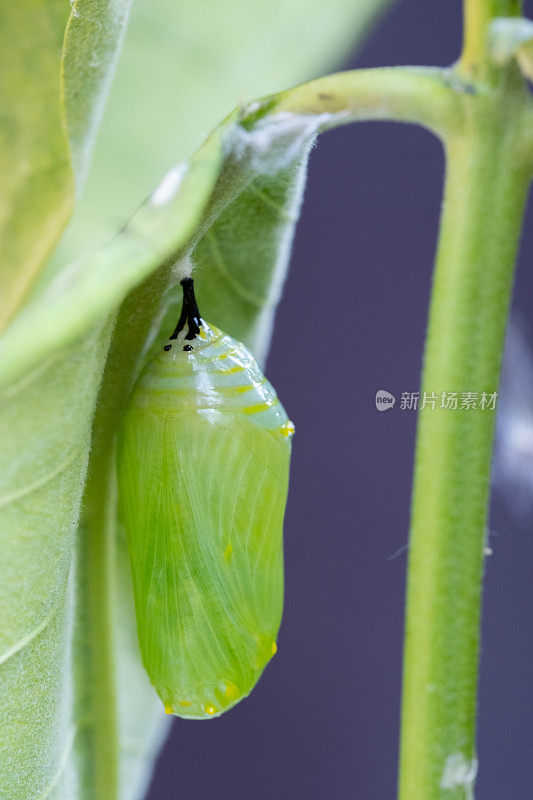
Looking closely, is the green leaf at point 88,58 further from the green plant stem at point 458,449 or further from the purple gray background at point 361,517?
the purple gray background at point 361,517

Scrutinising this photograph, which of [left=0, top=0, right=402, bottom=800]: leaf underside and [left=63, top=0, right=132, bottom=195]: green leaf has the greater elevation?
[left=63, top=0, right=132, bottom=195]: green leaf

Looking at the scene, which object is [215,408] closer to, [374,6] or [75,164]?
[75,164]

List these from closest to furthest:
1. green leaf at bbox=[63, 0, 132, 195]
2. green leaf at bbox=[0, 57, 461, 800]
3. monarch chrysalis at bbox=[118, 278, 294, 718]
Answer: green leaf at bbox=[0, 57, 461, 800], green leaf at bbox=[63, 0, 132, 195], monarch chrysalis at bbox=[118, 278, 294, 718]

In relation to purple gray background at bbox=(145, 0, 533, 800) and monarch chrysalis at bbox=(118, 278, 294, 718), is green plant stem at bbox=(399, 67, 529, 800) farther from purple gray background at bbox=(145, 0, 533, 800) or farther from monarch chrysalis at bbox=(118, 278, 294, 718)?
purple gray background at bbox=(145, 0, 533, 800)

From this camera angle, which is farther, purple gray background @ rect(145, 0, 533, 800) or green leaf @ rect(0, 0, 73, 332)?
purple gray background @ rect(145, 0, 533, 800)

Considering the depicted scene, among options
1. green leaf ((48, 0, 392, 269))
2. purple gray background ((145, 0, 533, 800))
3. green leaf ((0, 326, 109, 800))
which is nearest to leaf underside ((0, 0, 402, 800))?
green leaf ((0, 326, 109, 800))

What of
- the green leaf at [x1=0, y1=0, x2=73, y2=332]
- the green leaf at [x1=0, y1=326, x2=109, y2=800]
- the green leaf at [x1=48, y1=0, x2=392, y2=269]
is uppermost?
the green leaf at [x1=48, y1=0, x2=392, y2=269]

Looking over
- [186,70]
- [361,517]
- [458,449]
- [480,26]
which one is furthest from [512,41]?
[361,517]

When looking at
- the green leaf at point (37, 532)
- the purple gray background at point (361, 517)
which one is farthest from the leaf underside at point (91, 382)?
the purple gray background at point (361, 517)
